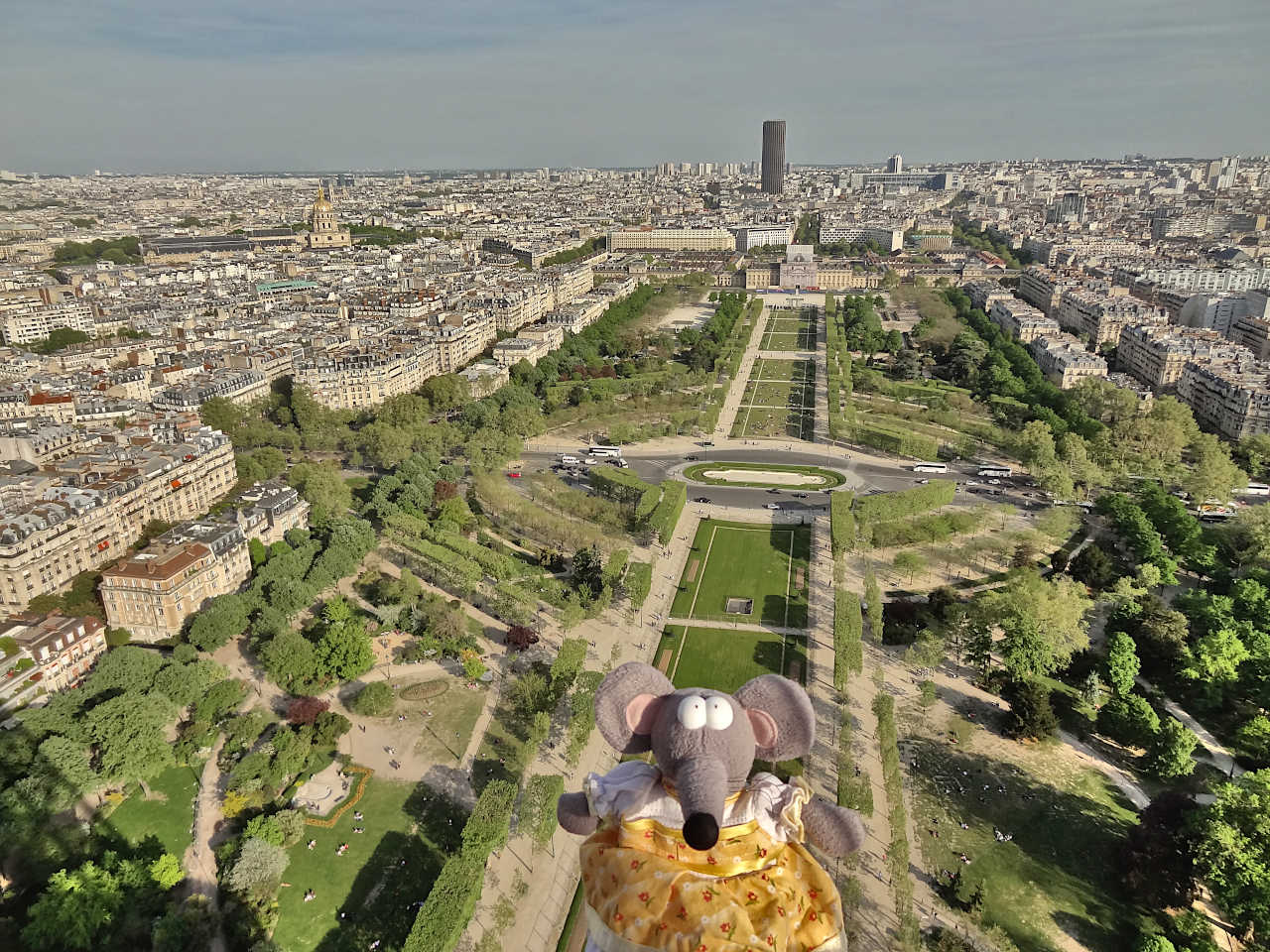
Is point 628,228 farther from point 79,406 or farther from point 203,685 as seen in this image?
point 203,685

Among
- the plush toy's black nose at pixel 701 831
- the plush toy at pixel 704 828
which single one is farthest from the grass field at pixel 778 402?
the plush toy's black nose at pixel 701 831

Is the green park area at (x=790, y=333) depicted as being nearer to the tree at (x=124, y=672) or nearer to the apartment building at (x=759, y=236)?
the apartment building at (x=759, y=236)

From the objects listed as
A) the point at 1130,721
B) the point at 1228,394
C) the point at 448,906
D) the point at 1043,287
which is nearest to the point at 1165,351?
the point at 1228,394

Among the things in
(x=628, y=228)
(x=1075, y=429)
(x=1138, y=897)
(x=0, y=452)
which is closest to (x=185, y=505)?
(x=0, y=452)

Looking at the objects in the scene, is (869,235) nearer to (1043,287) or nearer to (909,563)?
(1043,287)

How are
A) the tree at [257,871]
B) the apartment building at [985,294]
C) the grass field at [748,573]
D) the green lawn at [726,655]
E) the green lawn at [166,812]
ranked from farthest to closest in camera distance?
the apartment building at [985,294] < the grass field at [748,573] < the green lawn at [726,655] < the green lawn at [166,812] < the tree at [257,871]

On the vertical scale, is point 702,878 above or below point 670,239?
below
